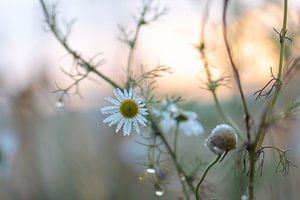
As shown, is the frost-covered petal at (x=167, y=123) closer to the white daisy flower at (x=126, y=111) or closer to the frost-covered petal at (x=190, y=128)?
the frost-covered petal at (x=190, y=128)

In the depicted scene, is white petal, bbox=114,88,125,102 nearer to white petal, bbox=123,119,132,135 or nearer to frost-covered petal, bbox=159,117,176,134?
white petal, bbox=123,119,132,135

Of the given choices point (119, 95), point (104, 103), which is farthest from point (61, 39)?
point (104, 103)

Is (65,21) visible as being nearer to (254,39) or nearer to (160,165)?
(160,165)

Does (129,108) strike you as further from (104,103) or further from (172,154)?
(104,103)

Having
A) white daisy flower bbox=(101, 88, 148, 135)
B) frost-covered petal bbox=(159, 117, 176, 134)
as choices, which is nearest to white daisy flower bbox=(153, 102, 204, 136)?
frost-covered petal bbox=(159, 117, 176, 134)

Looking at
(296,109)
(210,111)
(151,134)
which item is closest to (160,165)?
(151,134)

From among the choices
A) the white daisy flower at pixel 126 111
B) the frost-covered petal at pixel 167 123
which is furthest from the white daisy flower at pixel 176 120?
the white daisy flower at pixel 126 111
